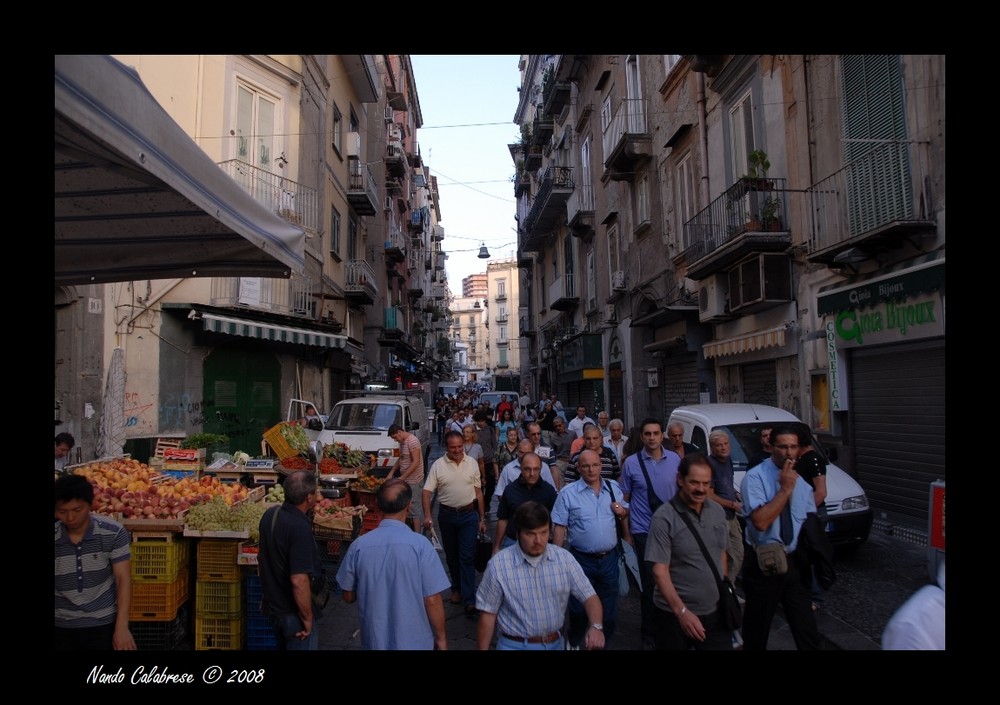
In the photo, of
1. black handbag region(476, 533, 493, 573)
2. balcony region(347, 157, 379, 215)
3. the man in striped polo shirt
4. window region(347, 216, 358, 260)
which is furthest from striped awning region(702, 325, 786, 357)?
window region(347, 216, 358, 260)

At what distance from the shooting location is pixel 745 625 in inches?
169

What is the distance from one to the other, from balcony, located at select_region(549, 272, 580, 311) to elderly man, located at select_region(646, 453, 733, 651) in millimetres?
24889

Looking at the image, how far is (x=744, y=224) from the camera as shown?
495 inches

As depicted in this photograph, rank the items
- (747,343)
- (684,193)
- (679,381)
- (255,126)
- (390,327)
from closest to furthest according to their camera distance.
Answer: (747,343)
(684,193)
(255,126)
(679,381)
(390,327)

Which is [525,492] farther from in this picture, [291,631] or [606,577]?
[291,631]

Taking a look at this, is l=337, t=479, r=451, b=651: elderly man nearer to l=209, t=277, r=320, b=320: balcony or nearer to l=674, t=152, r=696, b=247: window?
l=209, t=277, r=320, b=320: balcony

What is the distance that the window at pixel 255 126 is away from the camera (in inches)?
665

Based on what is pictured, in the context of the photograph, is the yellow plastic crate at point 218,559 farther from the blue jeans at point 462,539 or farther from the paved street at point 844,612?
the blue jeans at point 462,539

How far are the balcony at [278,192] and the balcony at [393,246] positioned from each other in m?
14.4

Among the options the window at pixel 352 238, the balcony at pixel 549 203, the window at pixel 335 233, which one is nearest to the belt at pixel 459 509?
the window at pixel 335 233

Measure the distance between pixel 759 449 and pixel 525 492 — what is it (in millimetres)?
4195

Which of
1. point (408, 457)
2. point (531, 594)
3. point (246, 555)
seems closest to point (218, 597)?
point (246, 555)
